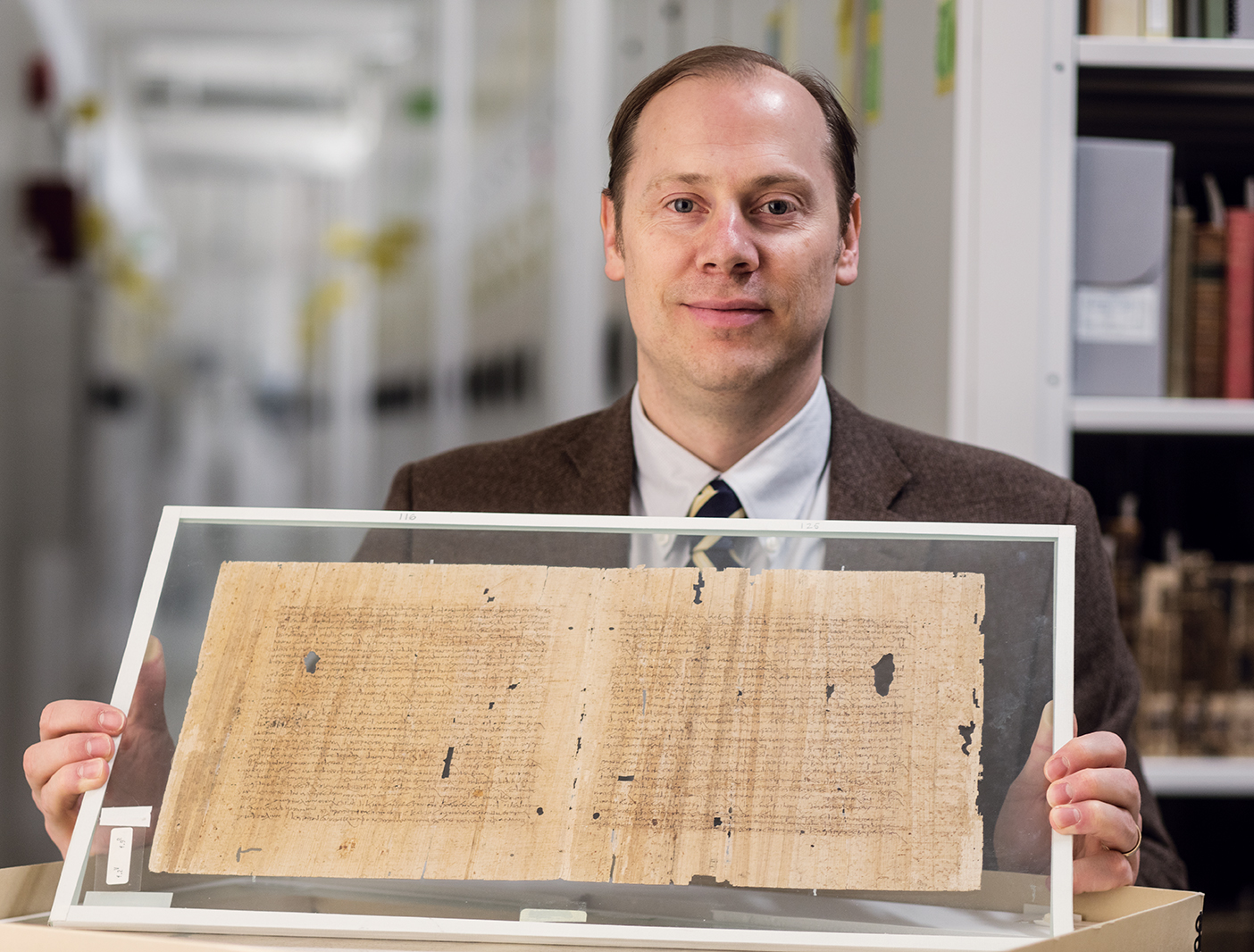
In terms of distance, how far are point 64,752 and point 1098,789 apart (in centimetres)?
72

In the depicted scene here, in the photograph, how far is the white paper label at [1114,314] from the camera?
1403 millimetres

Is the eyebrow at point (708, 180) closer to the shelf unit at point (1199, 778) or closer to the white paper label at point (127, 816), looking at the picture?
the white paper label at point (127, 816)

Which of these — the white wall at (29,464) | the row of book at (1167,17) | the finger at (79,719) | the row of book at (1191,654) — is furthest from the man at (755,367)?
the white wall at (29,464)

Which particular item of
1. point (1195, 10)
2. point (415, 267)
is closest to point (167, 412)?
point (415, 267)

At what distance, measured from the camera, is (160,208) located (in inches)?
118

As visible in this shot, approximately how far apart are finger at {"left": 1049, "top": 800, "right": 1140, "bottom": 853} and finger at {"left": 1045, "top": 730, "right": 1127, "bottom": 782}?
0.02 m

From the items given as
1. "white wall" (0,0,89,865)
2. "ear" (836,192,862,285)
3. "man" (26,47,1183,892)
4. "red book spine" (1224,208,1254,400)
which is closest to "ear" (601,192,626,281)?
"man" (26,47,1183,892)

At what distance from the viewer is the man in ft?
3.59

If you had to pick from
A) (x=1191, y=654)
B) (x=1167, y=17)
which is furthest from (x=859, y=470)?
(x=1167, y=17)

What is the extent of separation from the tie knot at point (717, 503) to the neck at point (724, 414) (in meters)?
0.06

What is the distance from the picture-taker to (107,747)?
2.52 ft

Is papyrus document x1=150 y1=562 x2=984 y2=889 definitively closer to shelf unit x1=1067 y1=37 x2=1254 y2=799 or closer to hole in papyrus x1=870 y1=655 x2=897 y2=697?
hole in papyrus x1=870 y1=655 x2=897 y2=697

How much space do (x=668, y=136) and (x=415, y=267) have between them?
6.37ft

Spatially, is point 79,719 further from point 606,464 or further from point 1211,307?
point 1211,307
